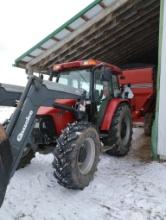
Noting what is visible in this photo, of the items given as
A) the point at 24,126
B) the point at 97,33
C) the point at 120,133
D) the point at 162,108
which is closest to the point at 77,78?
the point at 120,133

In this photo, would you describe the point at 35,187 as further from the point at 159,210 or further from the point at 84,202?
the point at 159,210

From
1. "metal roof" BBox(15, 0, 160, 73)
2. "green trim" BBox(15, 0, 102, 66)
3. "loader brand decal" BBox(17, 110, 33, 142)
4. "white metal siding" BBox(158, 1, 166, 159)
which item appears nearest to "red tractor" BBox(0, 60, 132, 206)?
"loader brand decal" BBox(17, 110, 33, 142)

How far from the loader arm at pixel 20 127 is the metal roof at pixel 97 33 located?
4896 mm

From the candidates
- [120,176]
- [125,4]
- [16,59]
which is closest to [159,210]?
[120,176]

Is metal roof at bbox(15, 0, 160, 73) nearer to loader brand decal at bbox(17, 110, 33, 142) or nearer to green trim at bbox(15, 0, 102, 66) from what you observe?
green trim at bbox(15, 0, 102, 66)

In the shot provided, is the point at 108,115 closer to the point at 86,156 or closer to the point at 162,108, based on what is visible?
the point at 162,108

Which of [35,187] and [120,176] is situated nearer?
[35,187]

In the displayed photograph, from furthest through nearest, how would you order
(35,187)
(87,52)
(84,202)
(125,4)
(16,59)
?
(87,52) < (16,59) < (125,4) < (35,187) < (84,202)

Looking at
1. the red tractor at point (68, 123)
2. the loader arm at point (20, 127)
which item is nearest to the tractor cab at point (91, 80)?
the red tractor at point (68, 123)

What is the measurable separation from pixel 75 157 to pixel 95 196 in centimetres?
63

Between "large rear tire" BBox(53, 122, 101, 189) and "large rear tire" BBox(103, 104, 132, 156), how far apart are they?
1362mm

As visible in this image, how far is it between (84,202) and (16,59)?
6666mm

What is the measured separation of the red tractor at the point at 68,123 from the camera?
322 cm

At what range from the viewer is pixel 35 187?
4.49 meters
